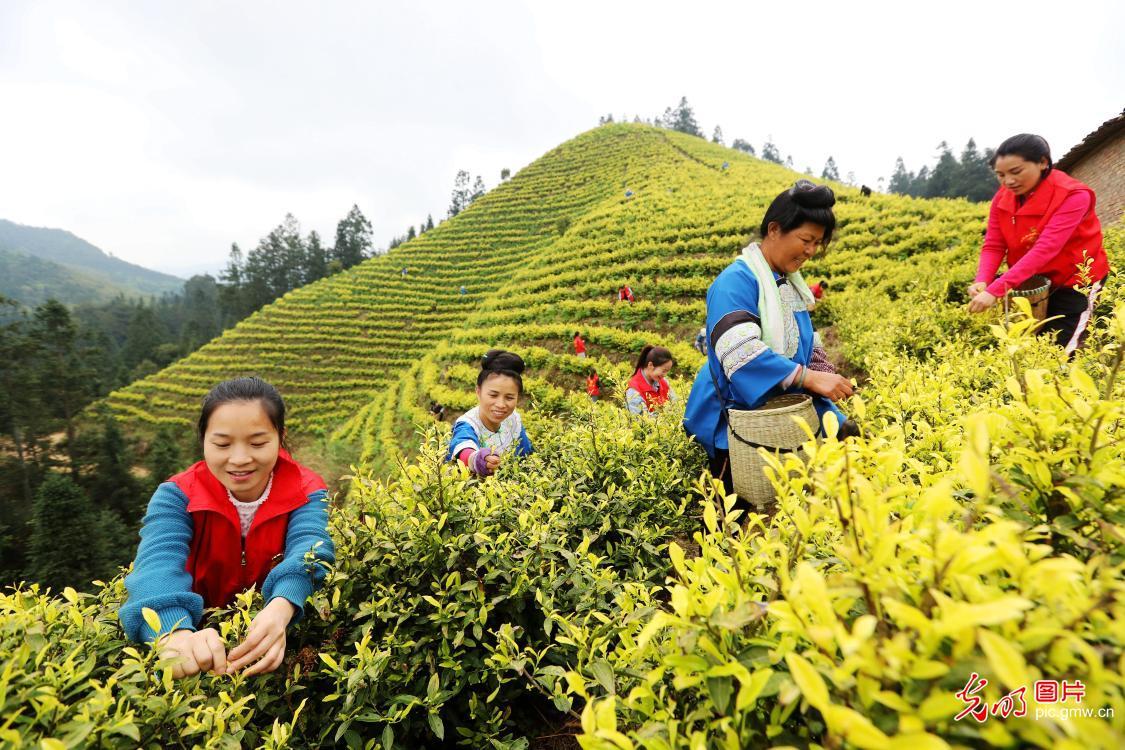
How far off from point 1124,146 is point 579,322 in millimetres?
12160

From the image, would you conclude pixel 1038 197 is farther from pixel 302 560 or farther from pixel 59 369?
pixel 59 369

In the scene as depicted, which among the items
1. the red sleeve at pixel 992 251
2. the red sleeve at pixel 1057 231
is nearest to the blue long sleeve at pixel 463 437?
the red sleeve at pixel 1057 231

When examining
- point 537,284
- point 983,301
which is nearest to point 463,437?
point 983,301

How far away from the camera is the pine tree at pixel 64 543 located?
39.7 feet

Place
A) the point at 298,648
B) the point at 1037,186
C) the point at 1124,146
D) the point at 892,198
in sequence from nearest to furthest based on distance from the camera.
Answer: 1. the point at 298,648
2. the point at 1037,186
3. the point at 1124,146
4. the point at 892,198

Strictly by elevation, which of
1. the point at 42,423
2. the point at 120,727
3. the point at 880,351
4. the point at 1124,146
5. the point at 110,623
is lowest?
the point at 42,423

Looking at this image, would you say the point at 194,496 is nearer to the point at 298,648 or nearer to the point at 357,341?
the point at 298,648

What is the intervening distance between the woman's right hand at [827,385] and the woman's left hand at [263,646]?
2266 millimetres

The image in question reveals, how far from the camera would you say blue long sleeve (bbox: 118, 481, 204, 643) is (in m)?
1.37

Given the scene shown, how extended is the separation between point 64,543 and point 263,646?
1696cm

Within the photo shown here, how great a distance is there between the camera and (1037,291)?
290 cm

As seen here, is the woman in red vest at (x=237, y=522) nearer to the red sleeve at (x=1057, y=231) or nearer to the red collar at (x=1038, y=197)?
the red sleeve at (x=1057, y=231)

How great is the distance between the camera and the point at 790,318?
95.3 inches

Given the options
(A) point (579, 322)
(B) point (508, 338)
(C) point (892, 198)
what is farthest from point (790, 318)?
(C) point (892, 198)
